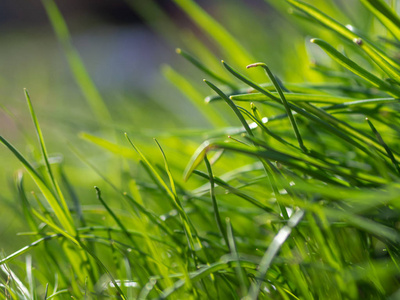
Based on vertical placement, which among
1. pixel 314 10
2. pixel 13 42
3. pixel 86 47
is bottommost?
pixel 13 42

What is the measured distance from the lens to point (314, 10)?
0.40m

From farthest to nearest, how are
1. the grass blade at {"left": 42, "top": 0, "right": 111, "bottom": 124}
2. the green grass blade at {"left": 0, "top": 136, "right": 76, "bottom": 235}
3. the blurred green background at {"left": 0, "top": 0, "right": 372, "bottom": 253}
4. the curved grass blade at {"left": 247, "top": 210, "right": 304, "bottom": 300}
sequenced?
the blurred green background at {"left": 0, "top": 0, "right": 372, "bottom": 253} < the grass blade at {"left": 42, "top": 0, "right": 111, "bottom": 124} < the green grass blade at {"left": 0, "top": 136, "right": 76, "bottom": 235} < the curved grass blade at {"left": 247, "top": 210, "right": 304, "bottom": 300}

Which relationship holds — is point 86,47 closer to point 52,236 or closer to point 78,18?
point 78,18

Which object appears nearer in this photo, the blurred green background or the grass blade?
the grass blade

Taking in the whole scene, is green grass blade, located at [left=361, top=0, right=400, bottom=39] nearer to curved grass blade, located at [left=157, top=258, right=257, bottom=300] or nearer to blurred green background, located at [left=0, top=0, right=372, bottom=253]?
blurred green background, located at [left=0, top=0, right=372, bottom=253]

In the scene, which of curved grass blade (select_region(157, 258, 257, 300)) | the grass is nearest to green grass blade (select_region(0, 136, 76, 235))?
the grass

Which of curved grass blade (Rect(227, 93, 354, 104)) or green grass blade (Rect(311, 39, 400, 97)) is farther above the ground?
green grass blade (Rect(311, 39, 400, 97))

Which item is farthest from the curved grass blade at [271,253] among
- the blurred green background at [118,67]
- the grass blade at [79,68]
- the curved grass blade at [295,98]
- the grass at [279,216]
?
the grass blade at [79,68]

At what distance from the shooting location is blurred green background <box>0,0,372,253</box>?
0.75 meters

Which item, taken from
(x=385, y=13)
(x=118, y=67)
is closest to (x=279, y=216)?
(x=385, y=13)

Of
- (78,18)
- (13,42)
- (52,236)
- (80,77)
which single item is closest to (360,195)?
(52,236)

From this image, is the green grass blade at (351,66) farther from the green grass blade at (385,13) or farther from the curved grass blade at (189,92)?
the curved grass blade at (189,92)

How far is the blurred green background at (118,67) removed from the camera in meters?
0.75

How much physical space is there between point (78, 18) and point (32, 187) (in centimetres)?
443
